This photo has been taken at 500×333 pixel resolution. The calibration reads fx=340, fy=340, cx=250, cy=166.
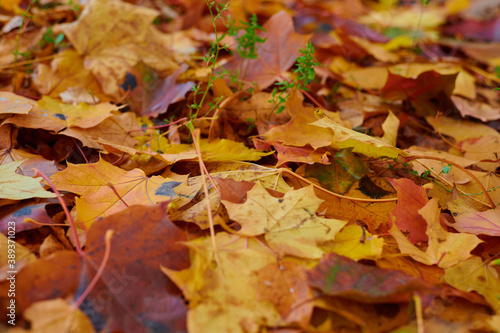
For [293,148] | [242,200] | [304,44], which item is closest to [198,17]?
[304,44]

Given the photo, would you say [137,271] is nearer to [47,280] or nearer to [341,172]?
[47,280]

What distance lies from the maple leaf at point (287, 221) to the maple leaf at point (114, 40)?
0.85 meters

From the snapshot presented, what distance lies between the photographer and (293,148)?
40.1 inches

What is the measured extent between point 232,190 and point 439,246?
0.52 metres

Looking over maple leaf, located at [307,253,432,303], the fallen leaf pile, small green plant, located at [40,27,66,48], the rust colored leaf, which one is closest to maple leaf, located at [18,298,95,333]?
the fallen leaf pile

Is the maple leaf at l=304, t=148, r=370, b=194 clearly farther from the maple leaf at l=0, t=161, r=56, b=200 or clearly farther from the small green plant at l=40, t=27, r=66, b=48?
the small green plant at l=40, t=27, r=66, b=48

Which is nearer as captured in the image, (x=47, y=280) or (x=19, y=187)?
(x=47, y=280)

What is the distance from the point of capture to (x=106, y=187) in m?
0.90

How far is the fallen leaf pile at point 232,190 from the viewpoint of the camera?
2.16 ft

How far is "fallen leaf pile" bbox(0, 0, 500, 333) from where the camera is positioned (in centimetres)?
66

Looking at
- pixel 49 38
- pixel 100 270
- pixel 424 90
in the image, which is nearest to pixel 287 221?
pixel 100 270

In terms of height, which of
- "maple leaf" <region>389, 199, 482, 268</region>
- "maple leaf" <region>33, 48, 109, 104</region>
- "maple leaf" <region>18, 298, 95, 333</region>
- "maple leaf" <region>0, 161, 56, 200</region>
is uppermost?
"maple leaf" <region>33, 48, 109, 104</region>

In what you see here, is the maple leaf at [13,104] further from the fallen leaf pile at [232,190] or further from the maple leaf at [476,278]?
the maple leaf at [476,278]

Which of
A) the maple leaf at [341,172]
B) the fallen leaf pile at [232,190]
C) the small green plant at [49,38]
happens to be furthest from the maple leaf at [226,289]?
the small green plant at [49,38]
